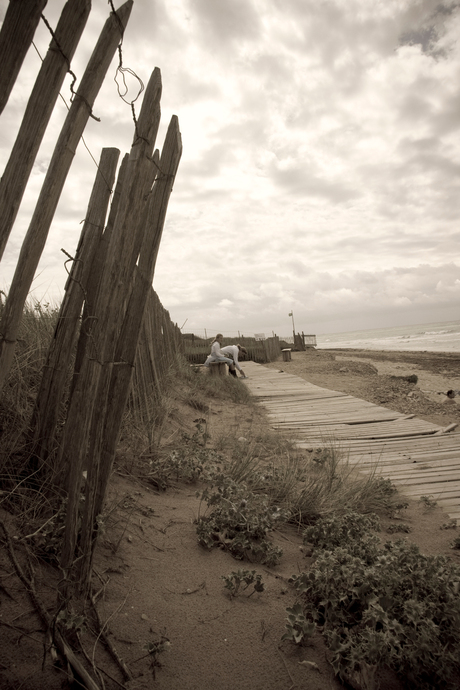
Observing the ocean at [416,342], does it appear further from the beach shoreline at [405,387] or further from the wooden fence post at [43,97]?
the wooden fence post at [43,97]

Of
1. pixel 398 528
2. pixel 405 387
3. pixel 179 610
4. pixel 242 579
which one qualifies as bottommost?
pixel 179 610

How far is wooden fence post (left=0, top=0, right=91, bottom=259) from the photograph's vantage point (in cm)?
135

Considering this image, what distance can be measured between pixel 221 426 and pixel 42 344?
107 inches

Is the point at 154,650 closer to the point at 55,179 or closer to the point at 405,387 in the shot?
the point at 55,179

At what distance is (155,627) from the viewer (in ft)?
5.09

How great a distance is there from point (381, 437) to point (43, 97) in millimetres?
4968

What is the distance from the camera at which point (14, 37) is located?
1.22 metres

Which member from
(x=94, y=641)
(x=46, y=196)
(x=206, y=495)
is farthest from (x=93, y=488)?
(x=46, y=196)

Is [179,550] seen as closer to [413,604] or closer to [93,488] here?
[93,488]

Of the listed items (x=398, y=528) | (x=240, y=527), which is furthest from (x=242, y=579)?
(x=398, y=528)

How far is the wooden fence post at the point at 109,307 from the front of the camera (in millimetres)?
1512

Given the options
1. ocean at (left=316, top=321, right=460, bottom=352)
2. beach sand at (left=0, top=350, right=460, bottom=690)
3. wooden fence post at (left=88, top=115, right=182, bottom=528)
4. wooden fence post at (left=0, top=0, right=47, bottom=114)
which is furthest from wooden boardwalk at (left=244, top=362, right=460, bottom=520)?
ocean at (left=316, top=321, right=460, bottom=352)

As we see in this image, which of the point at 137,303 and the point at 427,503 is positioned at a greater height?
the point at 137,303

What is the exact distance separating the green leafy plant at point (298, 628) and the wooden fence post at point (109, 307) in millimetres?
821
